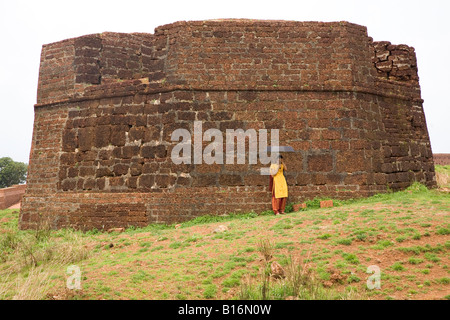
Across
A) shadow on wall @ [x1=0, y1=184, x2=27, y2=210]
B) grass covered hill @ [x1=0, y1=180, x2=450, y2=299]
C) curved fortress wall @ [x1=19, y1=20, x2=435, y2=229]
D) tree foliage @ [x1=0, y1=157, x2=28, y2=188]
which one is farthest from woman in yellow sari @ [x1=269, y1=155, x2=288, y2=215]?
tree foliage @ [x1=0, y1=157, x2=28, y2=188]

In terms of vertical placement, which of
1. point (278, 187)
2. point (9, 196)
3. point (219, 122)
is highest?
point (219, 122)

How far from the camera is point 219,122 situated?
905cm

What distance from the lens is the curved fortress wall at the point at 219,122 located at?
885 cm

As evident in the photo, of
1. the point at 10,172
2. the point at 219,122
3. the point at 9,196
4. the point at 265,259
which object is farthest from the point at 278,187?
the point at 10,172

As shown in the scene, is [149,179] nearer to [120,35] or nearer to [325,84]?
[120,35]

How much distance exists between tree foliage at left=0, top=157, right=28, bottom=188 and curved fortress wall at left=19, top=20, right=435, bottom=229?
919 inches

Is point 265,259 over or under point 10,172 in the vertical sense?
under

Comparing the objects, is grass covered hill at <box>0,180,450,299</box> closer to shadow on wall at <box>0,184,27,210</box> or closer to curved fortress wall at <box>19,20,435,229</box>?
curved fortress wall at <box>19,20,435,229</box>

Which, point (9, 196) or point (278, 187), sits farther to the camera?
point (9, 196)

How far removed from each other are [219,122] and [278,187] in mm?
2265

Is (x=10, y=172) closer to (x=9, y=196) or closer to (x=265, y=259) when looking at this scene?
(x=9, y=196)
